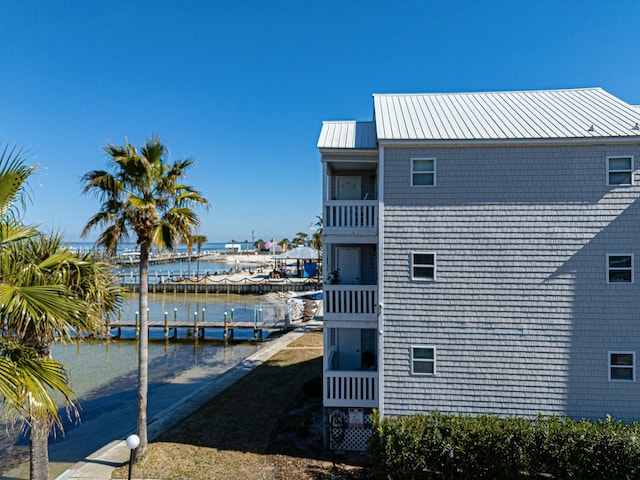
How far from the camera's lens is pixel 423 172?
1048 centimetres

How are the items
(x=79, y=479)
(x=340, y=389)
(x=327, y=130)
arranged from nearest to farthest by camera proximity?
(x=79, y=479) < (x=340, y=389) < (x=327, y=130)

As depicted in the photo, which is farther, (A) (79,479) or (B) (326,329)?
(B) (326,329)

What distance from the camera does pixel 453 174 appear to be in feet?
34.1

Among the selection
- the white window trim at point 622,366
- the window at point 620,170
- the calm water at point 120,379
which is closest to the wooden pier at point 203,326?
the calm water at point 120,379

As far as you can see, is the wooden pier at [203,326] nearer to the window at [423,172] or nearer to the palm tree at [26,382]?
the window at [423,172]

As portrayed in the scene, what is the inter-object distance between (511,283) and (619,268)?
2665 mm

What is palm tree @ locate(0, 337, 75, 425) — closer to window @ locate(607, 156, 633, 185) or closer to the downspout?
the downspout

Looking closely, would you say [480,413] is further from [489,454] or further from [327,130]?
[327,130]

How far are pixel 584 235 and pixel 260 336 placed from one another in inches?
988

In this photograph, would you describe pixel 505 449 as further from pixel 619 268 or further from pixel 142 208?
pixel 142 208

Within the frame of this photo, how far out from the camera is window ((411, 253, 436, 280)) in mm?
10359


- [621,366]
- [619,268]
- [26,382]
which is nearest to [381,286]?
[619,268]

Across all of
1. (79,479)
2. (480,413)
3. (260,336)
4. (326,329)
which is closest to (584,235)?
(480,413)

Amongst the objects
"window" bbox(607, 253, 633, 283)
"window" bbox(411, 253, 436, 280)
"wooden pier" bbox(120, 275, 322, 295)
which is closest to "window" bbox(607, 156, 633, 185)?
"window" bbox(607, 253, 633, 283)
